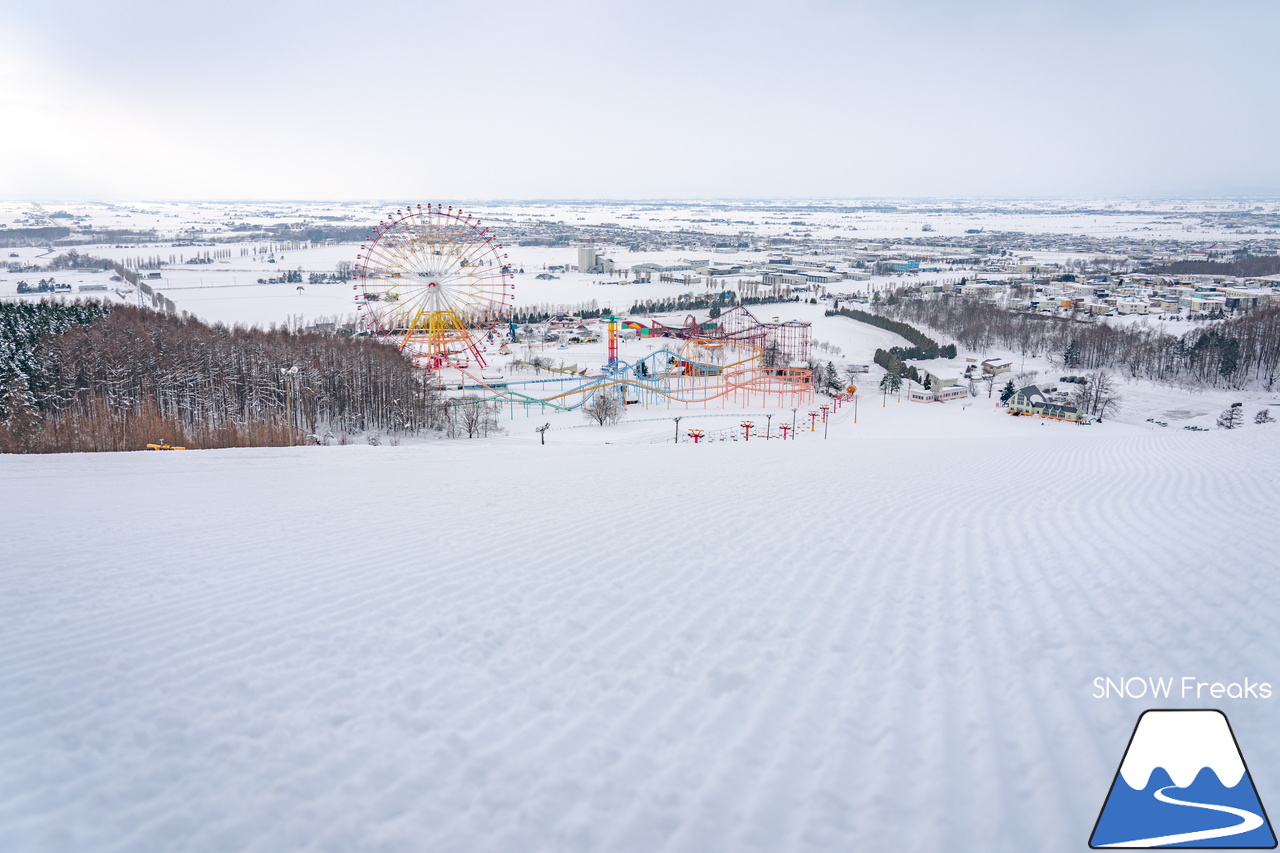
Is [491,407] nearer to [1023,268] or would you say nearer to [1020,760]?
[1020,760]

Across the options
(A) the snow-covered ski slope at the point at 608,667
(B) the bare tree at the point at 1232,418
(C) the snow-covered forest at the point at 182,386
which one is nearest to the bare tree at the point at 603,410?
(C) the snow-covered forest at the point at 182,386

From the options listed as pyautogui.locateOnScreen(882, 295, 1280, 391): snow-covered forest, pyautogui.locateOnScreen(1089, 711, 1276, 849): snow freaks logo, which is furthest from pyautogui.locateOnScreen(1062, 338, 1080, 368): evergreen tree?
pyautogui.locateOnScreen(1089, 711, 1276, 849): snow freaks logo

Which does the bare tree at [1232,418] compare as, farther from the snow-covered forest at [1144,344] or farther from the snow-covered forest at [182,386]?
the snow-covered forest at [182,386]

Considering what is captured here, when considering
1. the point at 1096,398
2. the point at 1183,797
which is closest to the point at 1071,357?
the point at 1096,398

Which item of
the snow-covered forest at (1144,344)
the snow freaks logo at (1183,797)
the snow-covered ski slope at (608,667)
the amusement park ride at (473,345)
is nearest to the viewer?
the snow freaks logo at (1183,797)

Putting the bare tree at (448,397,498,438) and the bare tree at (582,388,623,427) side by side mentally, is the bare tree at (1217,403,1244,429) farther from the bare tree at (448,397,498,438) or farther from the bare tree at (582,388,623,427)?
the bare tree at (448,397,498,438)

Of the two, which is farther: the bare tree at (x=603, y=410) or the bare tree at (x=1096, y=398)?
the bare tree at (x=1096, y=398)
